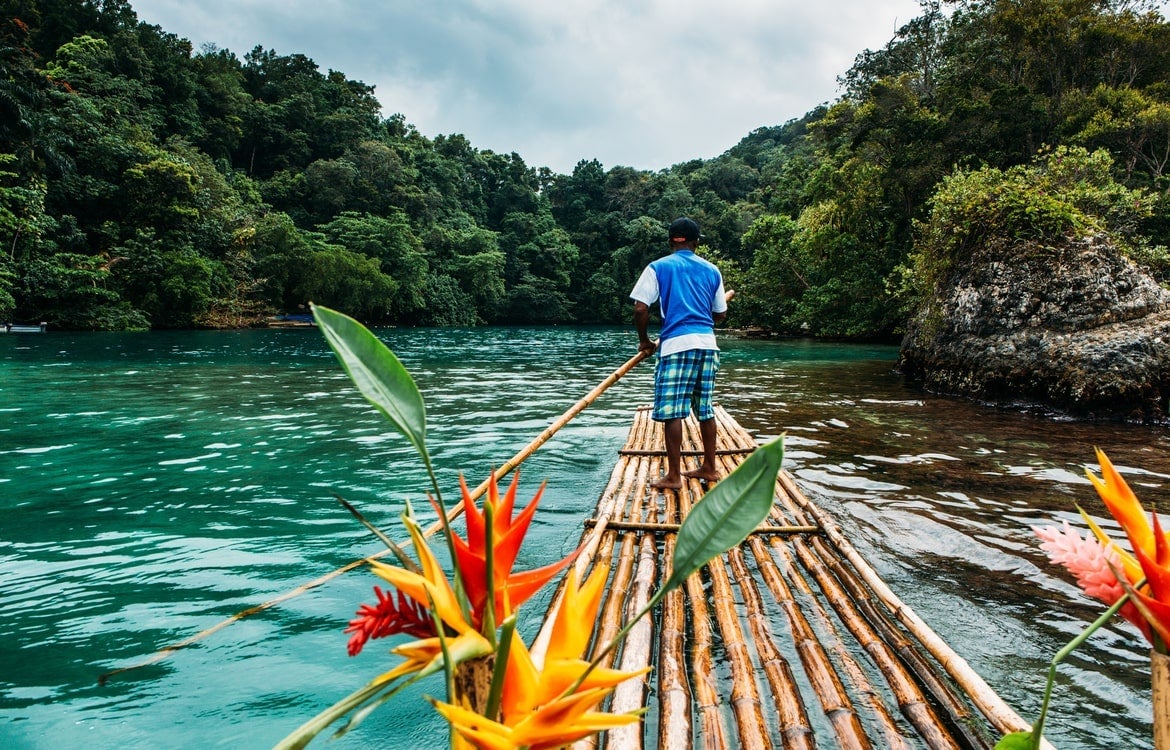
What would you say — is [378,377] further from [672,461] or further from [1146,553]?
[672,461]

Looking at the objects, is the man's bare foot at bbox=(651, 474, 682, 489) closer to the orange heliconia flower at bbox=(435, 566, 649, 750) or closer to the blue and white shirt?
the blue and white shirt

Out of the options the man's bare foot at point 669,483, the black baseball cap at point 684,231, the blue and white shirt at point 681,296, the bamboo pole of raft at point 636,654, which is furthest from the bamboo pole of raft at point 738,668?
the black baseball cap at point 684,231

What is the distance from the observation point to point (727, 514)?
0.57 m

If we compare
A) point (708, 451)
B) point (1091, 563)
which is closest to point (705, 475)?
point (708, 451)

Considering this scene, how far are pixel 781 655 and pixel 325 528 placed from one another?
2533 millimetres

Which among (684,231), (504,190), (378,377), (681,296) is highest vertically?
(504,190)

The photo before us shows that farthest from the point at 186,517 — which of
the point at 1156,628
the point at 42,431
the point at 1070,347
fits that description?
the point at 1070,347

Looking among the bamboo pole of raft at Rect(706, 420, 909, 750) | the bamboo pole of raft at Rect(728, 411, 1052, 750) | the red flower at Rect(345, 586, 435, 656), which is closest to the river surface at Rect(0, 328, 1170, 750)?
the bamboo pole of raft at Rect(728, 411, 1052, 750)

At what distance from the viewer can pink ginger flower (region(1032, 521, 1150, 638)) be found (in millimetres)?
605

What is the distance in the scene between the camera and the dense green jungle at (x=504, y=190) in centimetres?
1620

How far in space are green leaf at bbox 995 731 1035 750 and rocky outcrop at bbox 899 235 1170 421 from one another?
25.3ft

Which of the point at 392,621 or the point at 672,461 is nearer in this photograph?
the point at 392,621

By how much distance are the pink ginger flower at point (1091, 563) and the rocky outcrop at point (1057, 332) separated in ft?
24.8

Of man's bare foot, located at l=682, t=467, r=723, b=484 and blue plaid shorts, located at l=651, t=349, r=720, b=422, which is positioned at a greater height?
blue plaid shorts, located at l=651, t=349, r=720, b=422
